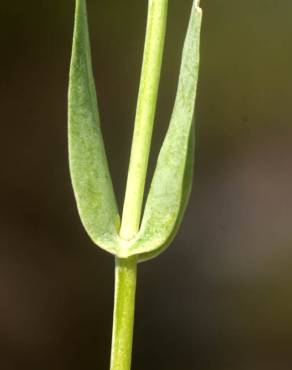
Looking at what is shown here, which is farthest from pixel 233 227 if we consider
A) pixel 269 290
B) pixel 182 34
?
pixel 182 34

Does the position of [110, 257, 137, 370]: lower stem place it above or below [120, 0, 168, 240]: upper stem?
below

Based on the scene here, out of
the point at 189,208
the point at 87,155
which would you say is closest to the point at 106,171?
the point at 87,155

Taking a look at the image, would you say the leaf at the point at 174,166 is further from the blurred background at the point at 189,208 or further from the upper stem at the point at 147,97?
the blurred background at the point at 189,208

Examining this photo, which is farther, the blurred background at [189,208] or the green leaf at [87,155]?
the blurred background at [189,208]

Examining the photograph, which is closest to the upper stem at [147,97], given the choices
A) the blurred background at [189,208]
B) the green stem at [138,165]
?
the green stem at [138,165]

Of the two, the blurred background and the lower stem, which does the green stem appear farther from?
the blurred background

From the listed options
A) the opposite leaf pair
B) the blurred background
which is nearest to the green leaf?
the opposite leaf pair
